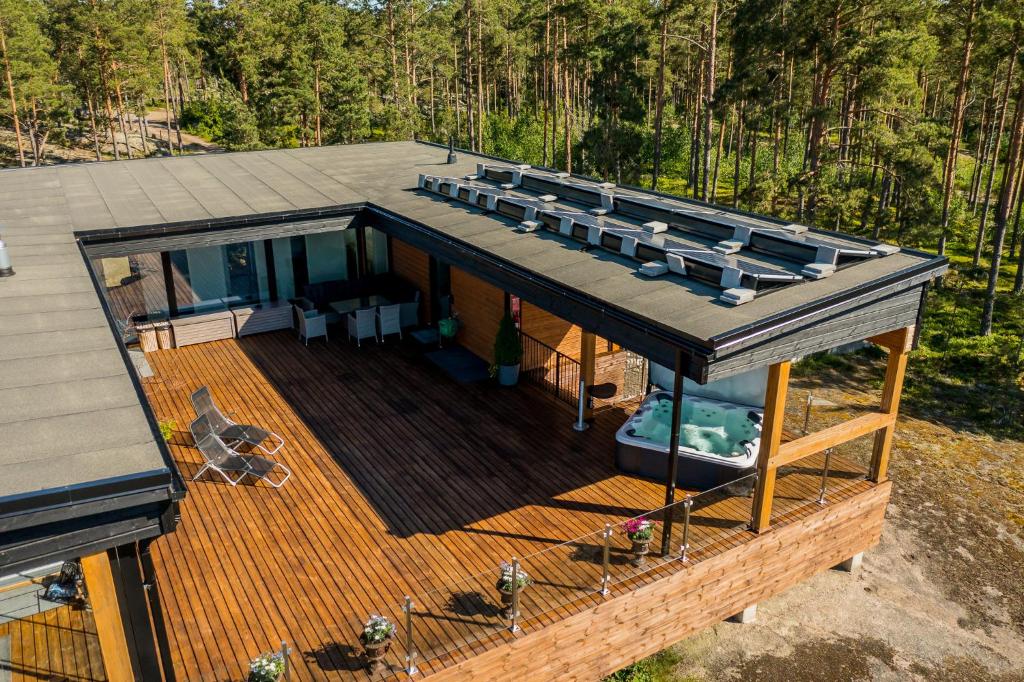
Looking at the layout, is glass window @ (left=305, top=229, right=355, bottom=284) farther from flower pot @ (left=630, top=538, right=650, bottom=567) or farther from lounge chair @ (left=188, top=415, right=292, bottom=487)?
flower pot @ (left=630, top=538, right=650, bottom=567)

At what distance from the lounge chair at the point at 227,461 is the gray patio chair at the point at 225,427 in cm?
22

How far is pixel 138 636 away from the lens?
6.27 metres

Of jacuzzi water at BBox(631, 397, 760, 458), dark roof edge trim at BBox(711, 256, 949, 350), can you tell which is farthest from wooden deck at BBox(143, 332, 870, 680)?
dark roof edge trim at BBox(711, 256, 949, 350)

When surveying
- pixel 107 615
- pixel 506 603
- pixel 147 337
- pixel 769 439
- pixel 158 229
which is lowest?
pixel 506 603

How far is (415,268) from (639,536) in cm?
A: 979

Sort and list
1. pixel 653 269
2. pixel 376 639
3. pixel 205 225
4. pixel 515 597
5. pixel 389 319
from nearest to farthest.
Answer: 1. pixel 376 639
2. pixel 515 597
3. pixel 653 269
4. pixel 205 225
5. pixel 389 319

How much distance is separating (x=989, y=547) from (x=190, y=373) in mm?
14597

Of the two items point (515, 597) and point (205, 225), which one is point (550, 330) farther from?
point (515, 597)

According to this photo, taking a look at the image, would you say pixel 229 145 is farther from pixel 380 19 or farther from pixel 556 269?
pixel 556 269

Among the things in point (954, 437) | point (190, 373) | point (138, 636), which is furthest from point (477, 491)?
point (954, 437)

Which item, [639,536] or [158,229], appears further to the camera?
[158,229]

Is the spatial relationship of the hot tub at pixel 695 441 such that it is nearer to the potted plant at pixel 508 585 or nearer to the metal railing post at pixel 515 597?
the potted plant at pixel 508 585

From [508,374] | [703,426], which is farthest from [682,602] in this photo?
[508,374]

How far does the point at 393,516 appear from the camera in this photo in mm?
9914
